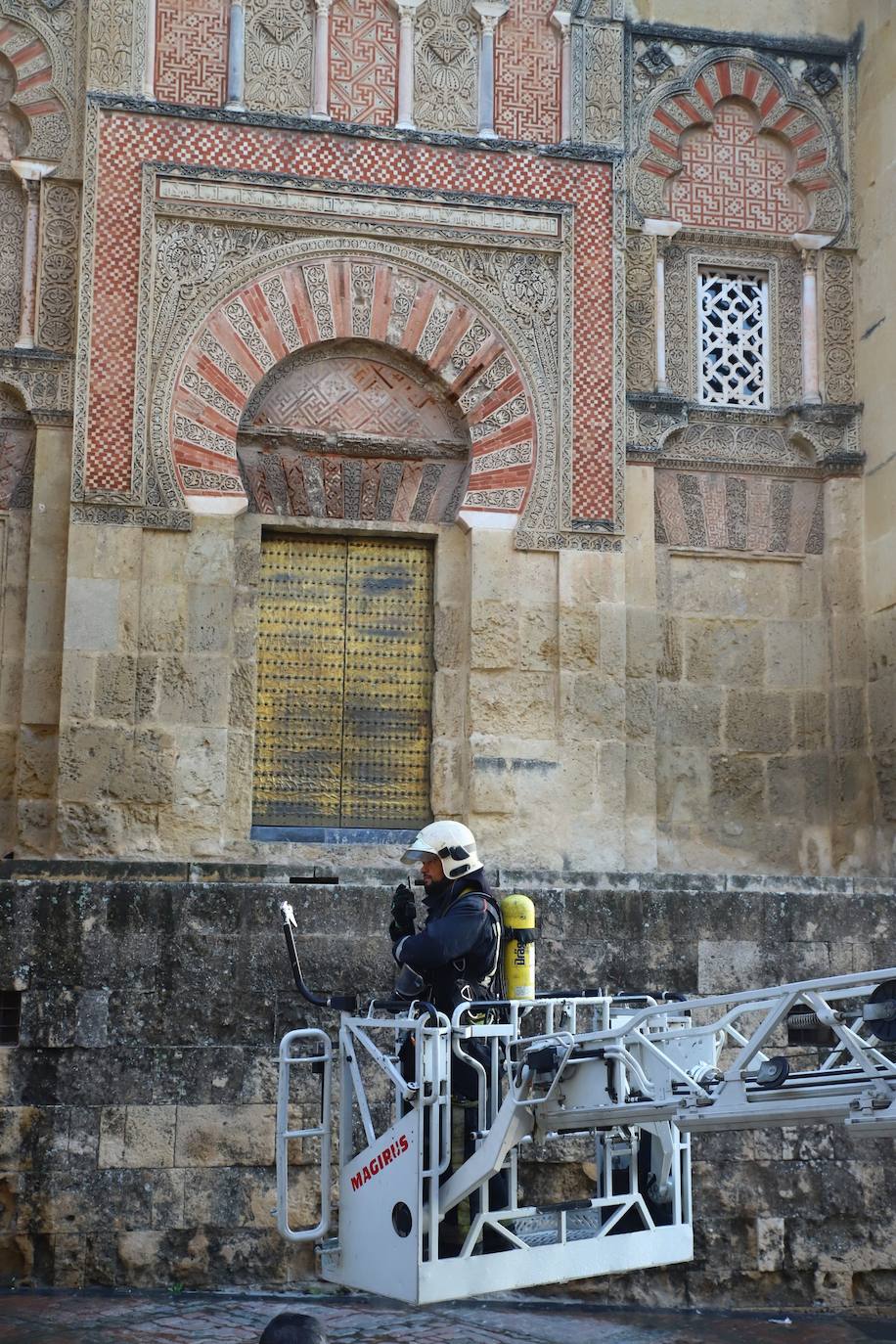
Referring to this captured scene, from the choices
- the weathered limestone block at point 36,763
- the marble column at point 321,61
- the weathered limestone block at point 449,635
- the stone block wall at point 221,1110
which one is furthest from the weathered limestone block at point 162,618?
the marble column at point 321,61

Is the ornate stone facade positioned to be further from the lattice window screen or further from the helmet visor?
the helmet visor

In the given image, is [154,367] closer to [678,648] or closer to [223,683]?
[223,683]

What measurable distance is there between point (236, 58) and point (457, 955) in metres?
6.80

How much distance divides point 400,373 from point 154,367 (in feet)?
4.95

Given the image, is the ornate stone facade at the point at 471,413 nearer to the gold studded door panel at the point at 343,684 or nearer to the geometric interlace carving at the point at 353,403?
the geometric interlace carving at the point at 353,403

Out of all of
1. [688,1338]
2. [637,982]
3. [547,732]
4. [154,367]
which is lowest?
[688,1338]

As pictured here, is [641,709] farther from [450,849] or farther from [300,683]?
[450,849]

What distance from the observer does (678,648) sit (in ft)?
36.3

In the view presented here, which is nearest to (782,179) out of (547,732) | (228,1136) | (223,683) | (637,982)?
(547,732)

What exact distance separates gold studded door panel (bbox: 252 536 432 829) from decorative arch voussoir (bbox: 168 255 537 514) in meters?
0.67

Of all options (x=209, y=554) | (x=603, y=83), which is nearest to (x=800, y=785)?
(x=209, y=554)

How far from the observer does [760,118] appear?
38.1 ft

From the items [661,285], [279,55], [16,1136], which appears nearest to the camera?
[16,1136]

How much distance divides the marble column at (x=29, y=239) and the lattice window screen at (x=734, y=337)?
419 cm
